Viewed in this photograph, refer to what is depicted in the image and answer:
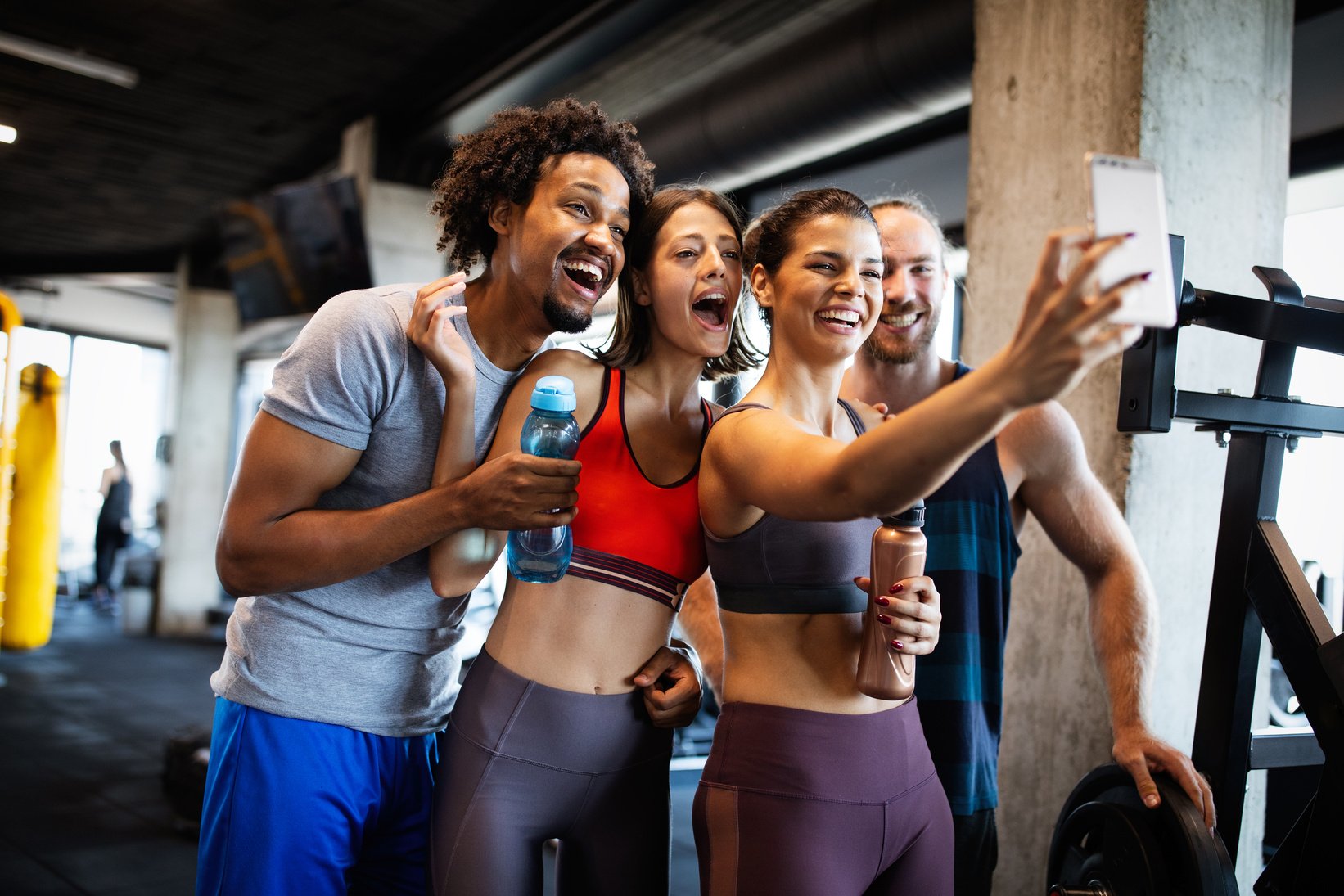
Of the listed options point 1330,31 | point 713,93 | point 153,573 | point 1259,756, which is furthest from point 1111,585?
point 153,573

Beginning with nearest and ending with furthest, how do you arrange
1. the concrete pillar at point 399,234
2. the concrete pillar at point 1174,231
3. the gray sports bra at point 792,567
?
the gray sports bra at point 792,567, the concrete pillar at point 1174,231, the concrete pillar at point 399,234

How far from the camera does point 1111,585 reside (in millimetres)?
1939

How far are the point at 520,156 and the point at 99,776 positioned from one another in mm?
4699

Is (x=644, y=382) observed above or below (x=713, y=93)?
below

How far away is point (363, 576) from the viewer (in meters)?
1.63

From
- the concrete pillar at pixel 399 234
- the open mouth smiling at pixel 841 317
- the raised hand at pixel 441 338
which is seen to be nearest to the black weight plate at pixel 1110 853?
the open mouth smiling at pixel 841 317

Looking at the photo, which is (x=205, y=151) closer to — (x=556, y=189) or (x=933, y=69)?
(x=933, y=69)

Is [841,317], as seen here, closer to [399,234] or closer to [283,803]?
[283,803]

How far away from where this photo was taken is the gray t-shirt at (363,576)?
154 cm

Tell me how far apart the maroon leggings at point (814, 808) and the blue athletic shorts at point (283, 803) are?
56 centimetres

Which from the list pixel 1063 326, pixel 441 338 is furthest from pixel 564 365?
pixel 1063 326

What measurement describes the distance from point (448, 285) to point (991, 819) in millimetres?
1373

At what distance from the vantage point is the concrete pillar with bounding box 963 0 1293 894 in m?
2.39

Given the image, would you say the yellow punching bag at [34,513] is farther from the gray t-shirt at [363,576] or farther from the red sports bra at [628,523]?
the red sports bra at [628,523]
